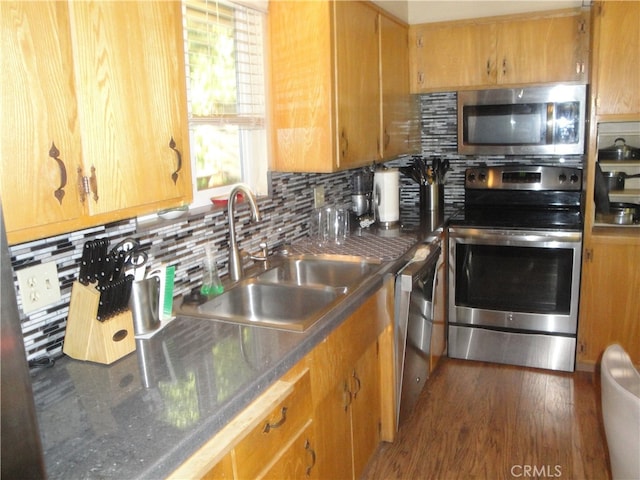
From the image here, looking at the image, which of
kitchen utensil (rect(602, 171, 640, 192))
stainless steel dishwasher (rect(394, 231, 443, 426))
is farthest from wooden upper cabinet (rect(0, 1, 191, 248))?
kitchen utensil (rect(602, 171, 640, 192))

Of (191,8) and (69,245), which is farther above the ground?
(191,8)

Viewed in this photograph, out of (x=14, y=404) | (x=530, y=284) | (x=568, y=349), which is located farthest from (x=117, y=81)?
(x=568, y=349)

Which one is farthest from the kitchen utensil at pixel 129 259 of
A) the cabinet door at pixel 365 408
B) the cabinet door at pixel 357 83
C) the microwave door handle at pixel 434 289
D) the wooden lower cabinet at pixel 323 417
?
the microwave door handle at pixel 434 289

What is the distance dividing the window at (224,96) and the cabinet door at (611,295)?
1.91 m

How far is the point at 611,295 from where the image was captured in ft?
9.91

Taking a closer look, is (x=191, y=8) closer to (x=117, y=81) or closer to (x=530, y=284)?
(x=117, y=81)

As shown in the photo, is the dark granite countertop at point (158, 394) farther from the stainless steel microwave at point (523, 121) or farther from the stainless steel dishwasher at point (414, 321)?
the stainless steel microwave at point (523, 121)

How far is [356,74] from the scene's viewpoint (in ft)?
8.46

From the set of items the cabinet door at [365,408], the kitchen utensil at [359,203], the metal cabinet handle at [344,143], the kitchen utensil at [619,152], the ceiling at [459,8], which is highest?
the ceiling at [459,8]

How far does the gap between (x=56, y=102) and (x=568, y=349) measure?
3010 mm

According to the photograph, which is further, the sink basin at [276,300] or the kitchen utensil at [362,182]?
the kitchen utensil at [362,182]

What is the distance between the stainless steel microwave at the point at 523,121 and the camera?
3211 millimetres

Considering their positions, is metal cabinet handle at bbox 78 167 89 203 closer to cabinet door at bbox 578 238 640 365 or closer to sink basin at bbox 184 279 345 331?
sink basin at bbox 184 279 345 331

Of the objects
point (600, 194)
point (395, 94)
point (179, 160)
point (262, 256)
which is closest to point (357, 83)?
point (395, 94)
